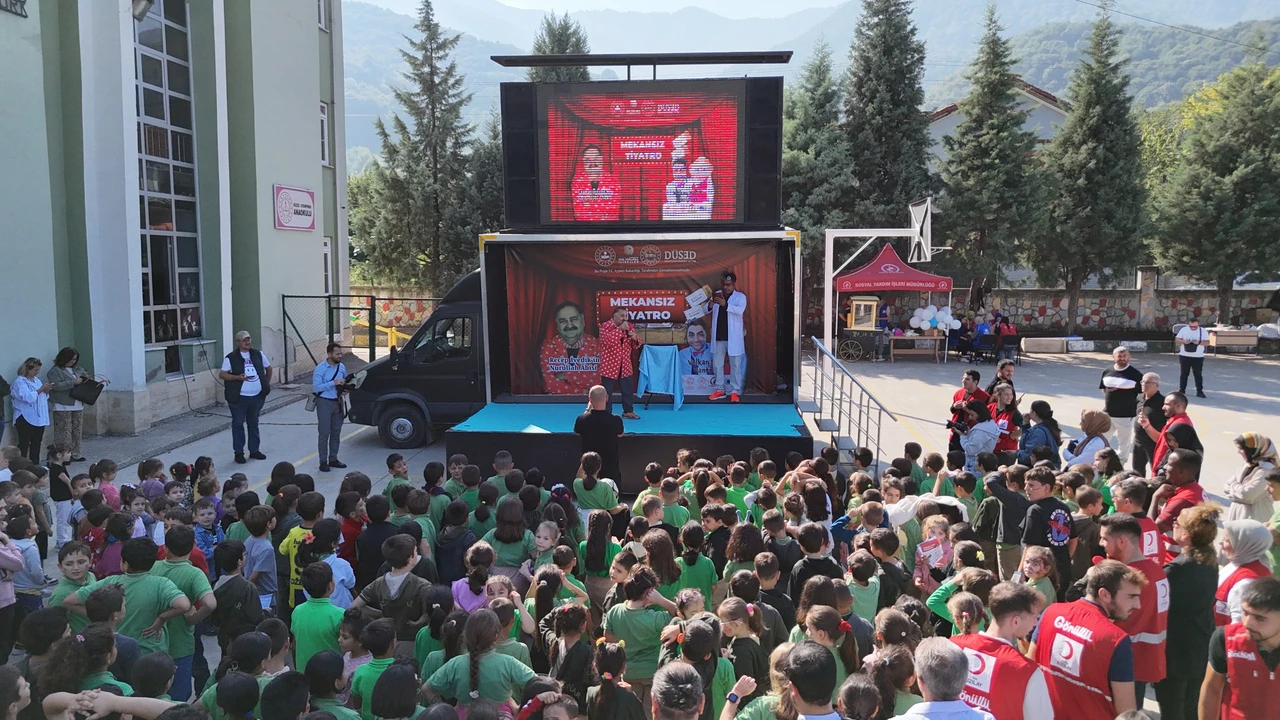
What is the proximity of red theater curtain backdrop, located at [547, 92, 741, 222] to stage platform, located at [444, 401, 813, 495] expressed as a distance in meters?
2.77

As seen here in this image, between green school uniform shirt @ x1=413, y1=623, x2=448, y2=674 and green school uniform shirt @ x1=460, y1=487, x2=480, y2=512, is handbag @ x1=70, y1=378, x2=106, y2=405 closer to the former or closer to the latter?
green school uniform shirt @ x1=460, y1=487, x2=480, y2=512

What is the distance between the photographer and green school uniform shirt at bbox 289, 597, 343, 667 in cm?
462

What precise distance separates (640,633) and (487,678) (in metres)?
0.82

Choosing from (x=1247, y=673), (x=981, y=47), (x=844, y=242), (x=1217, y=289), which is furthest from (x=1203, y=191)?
(x=1247, y=673)

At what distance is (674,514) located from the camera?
20.9ft

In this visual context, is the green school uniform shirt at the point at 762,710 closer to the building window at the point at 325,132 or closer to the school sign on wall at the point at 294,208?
the school sign on wall at the point at 294,208

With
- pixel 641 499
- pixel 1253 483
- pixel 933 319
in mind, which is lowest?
pixel 641 499

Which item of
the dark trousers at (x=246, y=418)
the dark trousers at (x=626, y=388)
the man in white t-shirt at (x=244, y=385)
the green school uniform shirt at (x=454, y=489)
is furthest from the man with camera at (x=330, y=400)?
the green school uniform shirt at (x=454, y=489)

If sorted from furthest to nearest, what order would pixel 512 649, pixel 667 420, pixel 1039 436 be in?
pixel 667 420
pixel 1039 436
pixel 512 649

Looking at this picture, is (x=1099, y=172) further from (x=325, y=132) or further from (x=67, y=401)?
(x=67, y=401)

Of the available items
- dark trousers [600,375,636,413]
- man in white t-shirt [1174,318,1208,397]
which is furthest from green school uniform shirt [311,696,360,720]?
man in white t-shirt [1174,318,1208,397]

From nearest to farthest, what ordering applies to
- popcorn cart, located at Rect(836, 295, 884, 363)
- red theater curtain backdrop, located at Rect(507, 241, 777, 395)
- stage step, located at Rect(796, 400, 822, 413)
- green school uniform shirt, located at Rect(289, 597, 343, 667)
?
Answer: green school uniform shirt, located at Rect(289, 597, 343, 667)
stage step, located at Rect(796, 400, 822, 413)
red theater curtain backdrop, located at Rect(507, 241, 777, 395)
popcorn cart, located at Rect(836, 295, 884, 363)

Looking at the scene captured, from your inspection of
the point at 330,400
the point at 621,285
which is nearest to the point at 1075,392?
the point at 621,285

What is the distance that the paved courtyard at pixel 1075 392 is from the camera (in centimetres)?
1469
